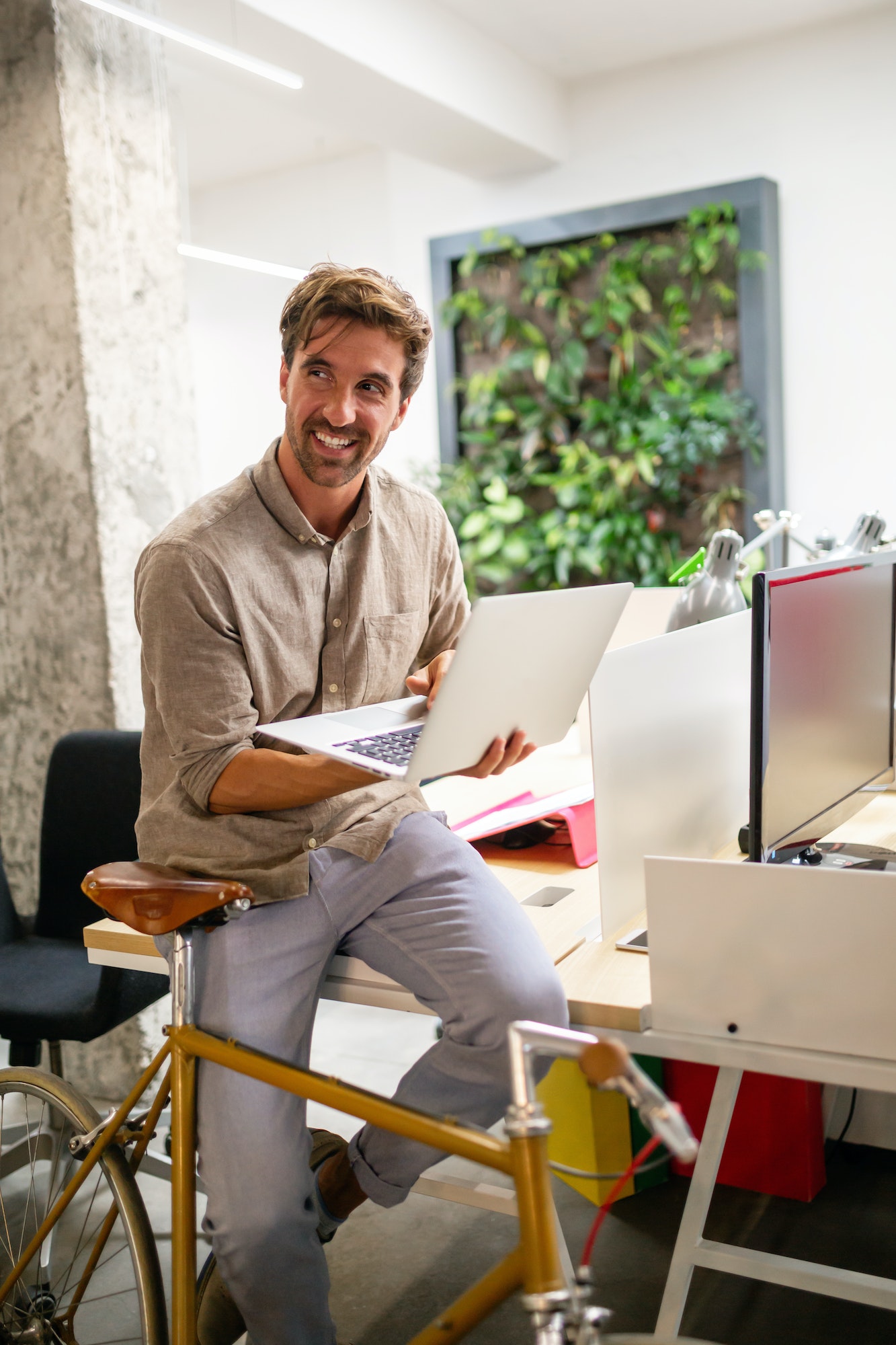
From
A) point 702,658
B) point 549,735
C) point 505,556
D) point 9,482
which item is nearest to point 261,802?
point 549,735

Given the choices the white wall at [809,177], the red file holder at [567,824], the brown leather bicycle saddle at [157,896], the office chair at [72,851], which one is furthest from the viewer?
the white wall at [809,177]

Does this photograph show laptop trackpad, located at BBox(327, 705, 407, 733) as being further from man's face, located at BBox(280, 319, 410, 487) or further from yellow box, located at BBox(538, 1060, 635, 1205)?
yellow box, located at BBox(538, 1060, 635, 1205)

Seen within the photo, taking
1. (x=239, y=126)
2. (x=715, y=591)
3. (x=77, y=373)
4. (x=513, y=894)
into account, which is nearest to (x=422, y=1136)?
(x=513, y=894)

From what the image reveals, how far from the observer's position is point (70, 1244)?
1.88 meters

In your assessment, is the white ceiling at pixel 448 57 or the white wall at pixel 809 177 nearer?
the white ceiling at pixel 448 57

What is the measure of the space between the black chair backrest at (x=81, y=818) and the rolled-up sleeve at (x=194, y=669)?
A: 892 mm

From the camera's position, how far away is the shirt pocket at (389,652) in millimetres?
1623

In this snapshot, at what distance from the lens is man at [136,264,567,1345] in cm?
132

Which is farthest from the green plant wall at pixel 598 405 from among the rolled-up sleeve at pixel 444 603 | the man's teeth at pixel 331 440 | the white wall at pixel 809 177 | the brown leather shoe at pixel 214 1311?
the brown leather shoe at pixel 214 1311

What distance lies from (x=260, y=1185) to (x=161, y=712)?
1.88 ft

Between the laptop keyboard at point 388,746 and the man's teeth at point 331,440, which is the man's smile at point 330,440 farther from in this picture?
the laptop keyboard at point 388,746

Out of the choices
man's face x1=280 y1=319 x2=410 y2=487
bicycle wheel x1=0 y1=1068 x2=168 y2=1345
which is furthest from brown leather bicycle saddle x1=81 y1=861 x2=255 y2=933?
man's face x1=280 y1=319 x2=410 y2=487

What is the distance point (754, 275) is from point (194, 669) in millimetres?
3585

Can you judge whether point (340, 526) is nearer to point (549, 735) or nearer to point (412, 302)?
point (412, 302)
